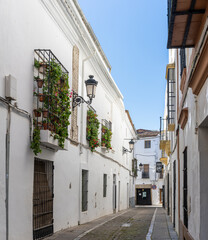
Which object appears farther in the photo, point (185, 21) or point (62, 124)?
point (62, 124)

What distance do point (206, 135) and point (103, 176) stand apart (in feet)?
41.7

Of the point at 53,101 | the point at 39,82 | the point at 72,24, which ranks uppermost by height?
the point at 72,24

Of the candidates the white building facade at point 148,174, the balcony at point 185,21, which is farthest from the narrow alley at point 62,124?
the white building facade at point 148,174

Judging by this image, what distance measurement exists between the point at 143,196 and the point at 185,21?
130 ft

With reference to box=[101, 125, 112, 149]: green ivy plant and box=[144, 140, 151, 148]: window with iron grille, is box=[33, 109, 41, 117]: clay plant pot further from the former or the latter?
box=[144, 140, 151, 148]: window with iron grille

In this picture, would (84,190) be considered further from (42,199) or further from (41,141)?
(41,141)

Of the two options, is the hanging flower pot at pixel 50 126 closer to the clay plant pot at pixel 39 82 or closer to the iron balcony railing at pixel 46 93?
the iron balcony railing at pixel 46 93

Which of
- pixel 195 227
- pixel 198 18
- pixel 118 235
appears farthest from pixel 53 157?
pixel 198 18


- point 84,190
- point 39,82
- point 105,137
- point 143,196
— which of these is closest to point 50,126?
point 39,82

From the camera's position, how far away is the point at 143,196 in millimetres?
43812

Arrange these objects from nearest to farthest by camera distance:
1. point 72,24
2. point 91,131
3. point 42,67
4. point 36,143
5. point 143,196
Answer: point 36,143 → point 42,67 → point 72,24 → point 91,131 → point 143,196

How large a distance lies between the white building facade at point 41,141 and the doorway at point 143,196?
92.4ft

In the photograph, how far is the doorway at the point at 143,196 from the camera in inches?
1720

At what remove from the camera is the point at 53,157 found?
396 inches
